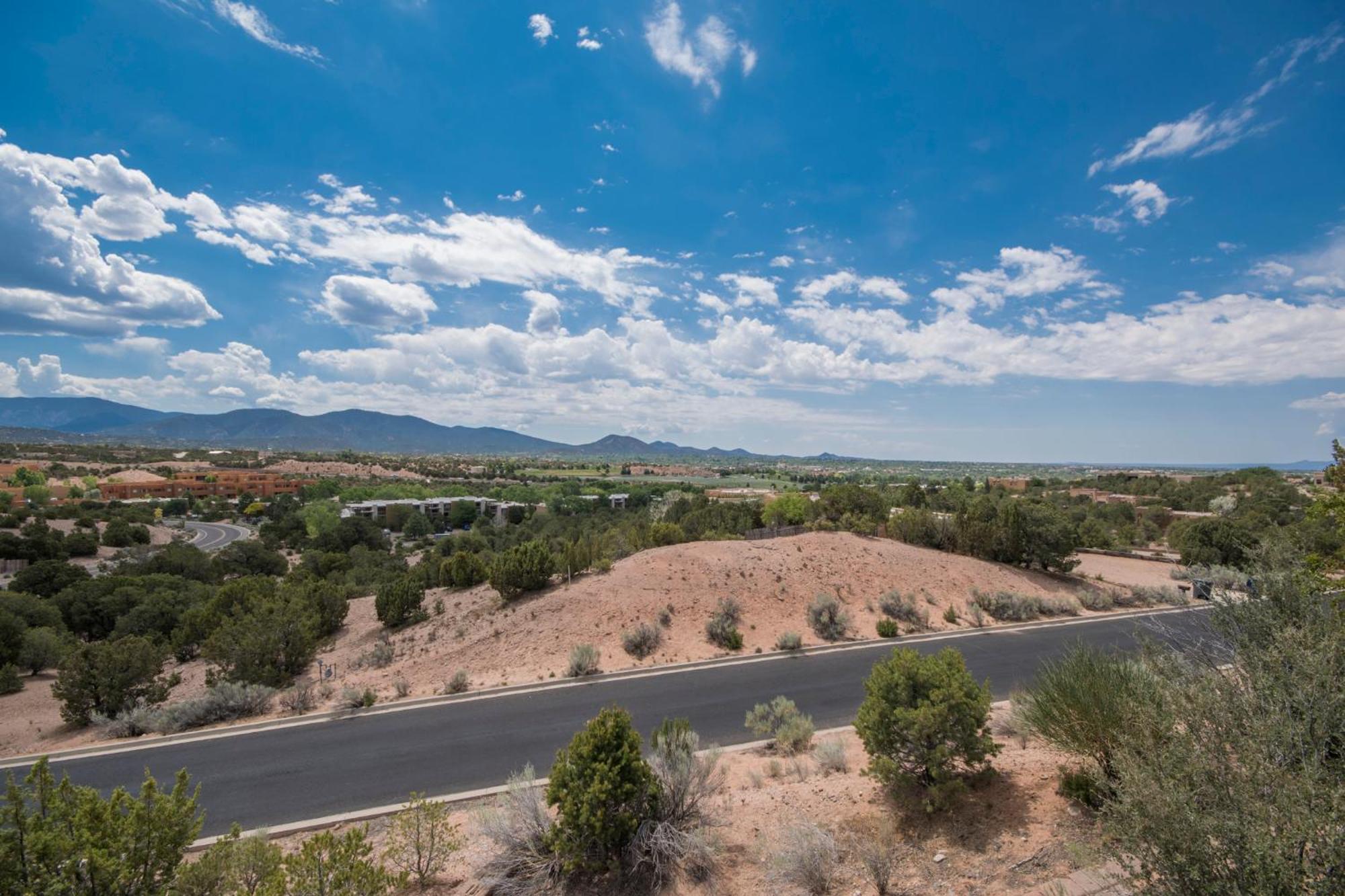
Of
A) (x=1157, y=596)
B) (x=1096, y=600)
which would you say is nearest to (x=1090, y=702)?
(x=1096, y=600)

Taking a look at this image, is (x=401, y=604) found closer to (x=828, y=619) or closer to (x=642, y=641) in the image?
(x=642, y=641)

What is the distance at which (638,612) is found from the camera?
16969mm

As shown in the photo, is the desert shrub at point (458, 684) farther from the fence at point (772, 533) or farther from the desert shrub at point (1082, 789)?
the fence at point (772, 533)

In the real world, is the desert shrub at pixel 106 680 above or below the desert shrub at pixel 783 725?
below

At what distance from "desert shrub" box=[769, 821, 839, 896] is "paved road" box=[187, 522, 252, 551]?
58.7 m

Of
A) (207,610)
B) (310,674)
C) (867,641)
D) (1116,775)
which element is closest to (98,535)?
(207,610)

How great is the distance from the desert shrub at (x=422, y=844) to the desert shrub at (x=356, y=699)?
652 cm

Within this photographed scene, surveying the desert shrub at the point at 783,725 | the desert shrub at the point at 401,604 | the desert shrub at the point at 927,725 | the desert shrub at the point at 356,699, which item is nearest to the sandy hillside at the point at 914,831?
the desert shrub at the point at 927,725

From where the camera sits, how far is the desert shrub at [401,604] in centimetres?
1988

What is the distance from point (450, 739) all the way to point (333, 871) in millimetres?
5862

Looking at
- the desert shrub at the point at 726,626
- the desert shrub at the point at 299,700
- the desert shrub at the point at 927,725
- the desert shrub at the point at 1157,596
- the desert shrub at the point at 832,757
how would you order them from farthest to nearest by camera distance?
1. the desert shrub at the point at 1157,596
2. the desert shrub at the point at 726,626
3. the desert shrub at the point at 299,700
4. the desert shrub at the point at 832,757
5. the desert shrub at the point at 927,725

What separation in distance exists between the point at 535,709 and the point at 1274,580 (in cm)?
1106

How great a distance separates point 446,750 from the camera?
9547 millimetres

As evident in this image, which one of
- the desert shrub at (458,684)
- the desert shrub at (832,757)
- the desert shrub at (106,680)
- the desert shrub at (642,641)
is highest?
the desert shrub at (832,757)
